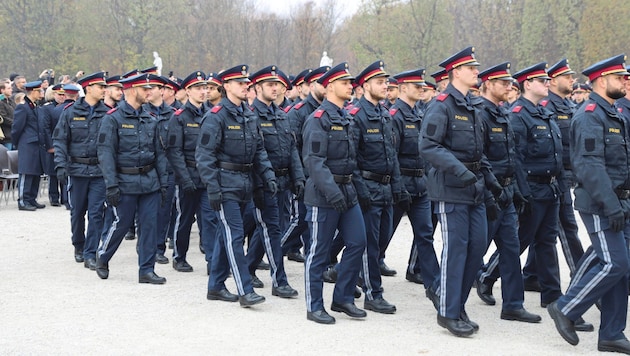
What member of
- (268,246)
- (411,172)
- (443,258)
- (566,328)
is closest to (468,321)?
(443,258)

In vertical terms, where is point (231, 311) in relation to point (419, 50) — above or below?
below

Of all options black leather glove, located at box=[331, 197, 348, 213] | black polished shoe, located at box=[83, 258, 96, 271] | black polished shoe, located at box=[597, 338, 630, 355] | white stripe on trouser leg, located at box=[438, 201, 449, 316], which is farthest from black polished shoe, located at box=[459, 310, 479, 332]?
black polished shoe, located at box=[83, 258, 96, 271]

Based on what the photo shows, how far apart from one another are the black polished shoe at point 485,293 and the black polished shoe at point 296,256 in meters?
2.98

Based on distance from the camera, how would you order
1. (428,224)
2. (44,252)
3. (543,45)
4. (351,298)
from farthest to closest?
(543,45) < (44,252) < (428,224) < (351,298)

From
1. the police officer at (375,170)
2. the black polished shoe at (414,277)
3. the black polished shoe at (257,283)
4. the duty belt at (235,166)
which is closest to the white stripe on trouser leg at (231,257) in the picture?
the duty belt at (235,166)

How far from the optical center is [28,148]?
1590 cm

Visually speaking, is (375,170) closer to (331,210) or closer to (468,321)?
(331,210)

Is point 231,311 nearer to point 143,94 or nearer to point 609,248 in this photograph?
point 143,94

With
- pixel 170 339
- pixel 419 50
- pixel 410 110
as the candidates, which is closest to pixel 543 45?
pixel 419 50

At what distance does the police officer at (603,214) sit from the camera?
6.45 metres

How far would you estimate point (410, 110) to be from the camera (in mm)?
9195

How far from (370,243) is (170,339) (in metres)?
2.12

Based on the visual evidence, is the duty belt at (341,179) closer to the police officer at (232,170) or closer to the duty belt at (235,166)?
the police officer at (232,170)

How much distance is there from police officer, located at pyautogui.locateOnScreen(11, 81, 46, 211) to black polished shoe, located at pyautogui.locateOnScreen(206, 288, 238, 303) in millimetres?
8560
